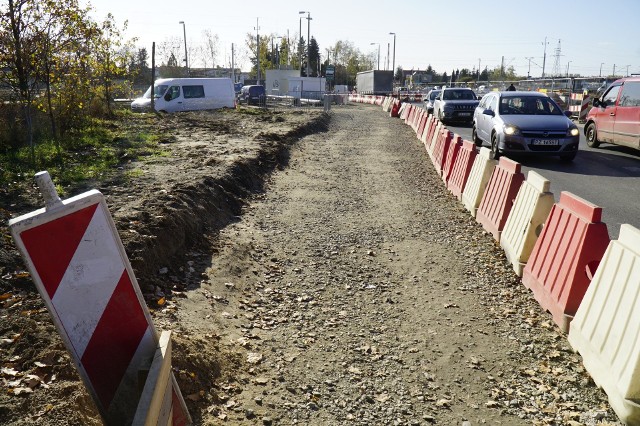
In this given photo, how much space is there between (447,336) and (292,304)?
1.62 metres

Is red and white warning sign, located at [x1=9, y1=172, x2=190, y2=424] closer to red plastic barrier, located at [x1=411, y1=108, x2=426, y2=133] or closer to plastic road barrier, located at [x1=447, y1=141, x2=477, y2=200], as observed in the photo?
plastic road barrier, located at [x1=447, y1=141, x2=477, y2=200]

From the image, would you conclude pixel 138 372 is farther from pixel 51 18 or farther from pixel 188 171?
pixel 51 18

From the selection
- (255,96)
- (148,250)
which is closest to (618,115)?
(148,250)

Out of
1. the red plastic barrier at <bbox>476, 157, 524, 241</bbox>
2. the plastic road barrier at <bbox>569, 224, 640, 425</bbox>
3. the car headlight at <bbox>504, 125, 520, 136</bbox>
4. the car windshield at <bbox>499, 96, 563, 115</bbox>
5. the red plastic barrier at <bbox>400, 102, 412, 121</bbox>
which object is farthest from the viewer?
the red plastic barrier at <bbox>400, 102, 412, 121</bbox>

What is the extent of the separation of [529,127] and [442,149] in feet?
8.50

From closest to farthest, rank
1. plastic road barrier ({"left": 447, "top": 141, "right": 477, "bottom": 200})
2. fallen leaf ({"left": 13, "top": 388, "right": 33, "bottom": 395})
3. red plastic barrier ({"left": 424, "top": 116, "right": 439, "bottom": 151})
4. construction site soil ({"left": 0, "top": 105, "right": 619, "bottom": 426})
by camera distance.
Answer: fallen leaf ({"left": 13, "top": 388, "right": 33, "bottom": 395}) → construction site soil ({"left": 0, "top": 105, "right": 619, "bottom": 426}) → plastic road barrier ({"left": 447, "top": 141, "right": 477, "bottom": 200}) → red plastic barrier ({"left": 424, "top": 116, "right": 439, "bottom": 151})

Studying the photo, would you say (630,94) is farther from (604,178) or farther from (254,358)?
(254,358)

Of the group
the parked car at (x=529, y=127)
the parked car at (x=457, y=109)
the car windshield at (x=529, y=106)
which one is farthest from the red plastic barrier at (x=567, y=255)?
the parked car at (x=457, y=109)

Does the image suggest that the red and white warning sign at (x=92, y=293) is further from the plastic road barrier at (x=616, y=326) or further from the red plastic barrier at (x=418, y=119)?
the red plastic barrier at (x=418, y=119)

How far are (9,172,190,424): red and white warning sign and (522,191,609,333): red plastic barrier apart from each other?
3.46 m

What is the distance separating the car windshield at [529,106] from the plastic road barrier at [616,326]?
37.9 feet

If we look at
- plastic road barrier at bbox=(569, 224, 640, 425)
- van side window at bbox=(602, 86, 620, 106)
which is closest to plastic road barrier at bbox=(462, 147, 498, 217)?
plastic road barrier at bbox=(569, 224, 640, 425)

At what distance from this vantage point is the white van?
29.6 m

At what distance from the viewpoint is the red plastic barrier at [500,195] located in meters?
6.69
